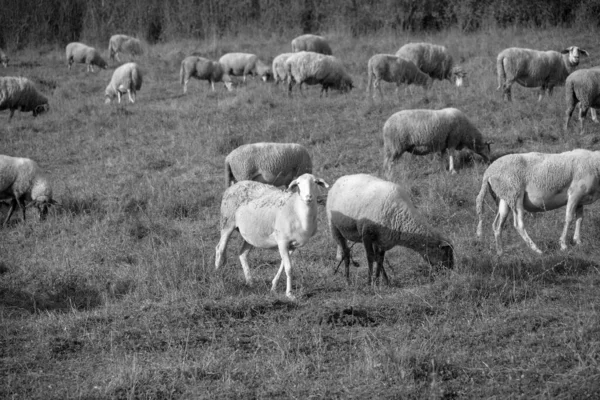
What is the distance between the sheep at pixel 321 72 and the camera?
2039 centimetres

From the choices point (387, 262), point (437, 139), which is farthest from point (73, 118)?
point (387, 262)

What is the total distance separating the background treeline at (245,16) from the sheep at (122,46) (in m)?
2.62

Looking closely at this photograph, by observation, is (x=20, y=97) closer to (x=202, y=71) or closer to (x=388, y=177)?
(x=202, y=71)

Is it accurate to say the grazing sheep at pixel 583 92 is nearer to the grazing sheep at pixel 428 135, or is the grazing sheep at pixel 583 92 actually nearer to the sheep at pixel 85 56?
the grazing sheep at pixel 428 135

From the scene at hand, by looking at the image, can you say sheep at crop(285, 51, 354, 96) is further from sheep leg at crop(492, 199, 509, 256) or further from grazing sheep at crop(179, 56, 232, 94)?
sheep leg at crop(492, 199, 509, 256)

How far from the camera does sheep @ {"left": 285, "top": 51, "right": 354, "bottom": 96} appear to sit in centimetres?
2039

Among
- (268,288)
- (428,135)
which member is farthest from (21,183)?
(428,135)

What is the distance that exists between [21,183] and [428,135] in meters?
6.84

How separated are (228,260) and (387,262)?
2.08 meters

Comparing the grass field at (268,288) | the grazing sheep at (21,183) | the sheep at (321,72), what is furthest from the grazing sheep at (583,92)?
the grazing sheep at (21,183)

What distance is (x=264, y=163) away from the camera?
11875 millimetres

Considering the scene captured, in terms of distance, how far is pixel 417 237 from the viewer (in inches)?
330

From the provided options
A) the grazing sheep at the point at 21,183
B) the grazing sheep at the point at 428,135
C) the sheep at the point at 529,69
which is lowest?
the grazing sheep at the point at 21,183

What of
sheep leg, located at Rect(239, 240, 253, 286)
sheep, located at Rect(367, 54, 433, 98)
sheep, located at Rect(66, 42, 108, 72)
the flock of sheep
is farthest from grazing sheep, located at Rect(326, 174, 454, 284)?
sheep, located at Rect(66, 42, 108, 72)
